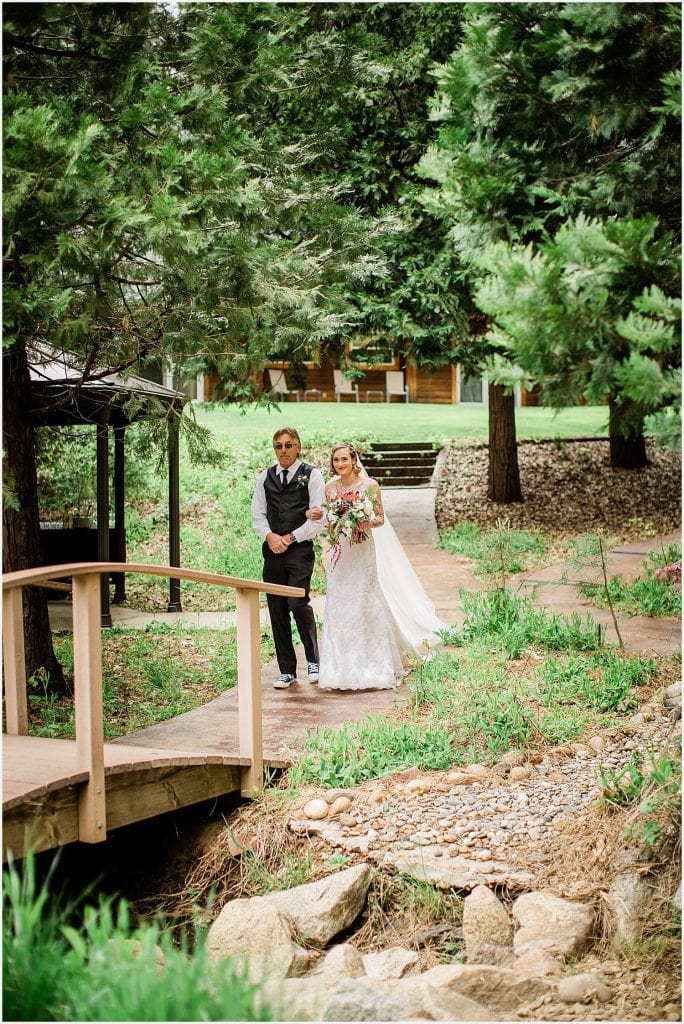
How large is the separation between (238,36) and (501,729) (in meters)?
4.77

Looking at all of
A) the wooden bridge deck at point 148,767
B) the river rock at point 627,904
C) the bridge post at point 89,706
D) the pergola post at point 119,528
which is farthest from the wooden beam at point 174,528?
the river rock at point 627,904

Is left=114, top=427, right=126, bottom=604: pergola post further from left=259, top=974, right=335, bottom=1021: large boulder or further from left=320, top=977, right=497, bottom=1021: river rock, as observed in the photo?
left=320, top=977, right=497, bottom=1021: river rock

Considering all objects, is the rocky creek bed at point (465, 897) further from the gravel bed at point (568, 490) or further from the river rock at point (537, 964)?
the gravel bed at point (568, 490)

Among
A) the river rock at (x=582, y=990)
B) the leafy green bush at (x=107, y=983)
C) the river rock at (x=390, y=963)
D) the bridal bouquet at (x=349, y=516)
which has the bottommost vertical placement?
the river rock at (x=390, y=963)

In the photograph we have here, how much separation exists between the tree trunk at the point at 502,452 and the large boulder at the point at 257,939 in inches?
479

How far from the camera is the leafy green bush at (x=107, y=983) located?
9.03 ft

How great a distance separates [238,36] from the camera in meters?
6.50

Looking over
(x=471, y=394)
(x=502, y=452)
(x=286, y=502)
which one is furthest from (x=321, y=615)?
(x=471, y=394)

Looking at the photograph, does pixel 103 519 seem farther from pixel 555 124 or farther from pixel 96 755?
pixel 555 124

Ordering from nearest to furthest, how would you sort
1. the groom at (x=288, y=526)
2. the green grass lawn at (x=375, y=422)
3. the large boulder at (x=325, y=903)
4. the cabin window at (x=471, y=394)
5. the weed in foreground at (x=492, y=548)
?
the large boulder at (x=325, y=903) < the groom at (x=288, y=526) < the weed in foreground at (x=492, y=548) < the green grass lawn at (x=375, y=422) < the cabin window at (x=471, y=394)

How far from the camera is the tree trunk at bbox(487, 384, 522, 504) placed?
626 inches

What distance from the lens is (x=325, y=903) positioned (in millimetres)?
4652

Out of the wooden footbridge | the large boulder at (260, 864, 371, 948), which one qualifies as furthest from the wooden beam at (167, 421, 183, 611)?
the large boulder at (260, 864, 371, 948)

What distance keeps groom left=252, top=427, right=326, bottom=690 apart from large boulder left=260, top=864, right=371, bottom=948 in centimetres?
306
